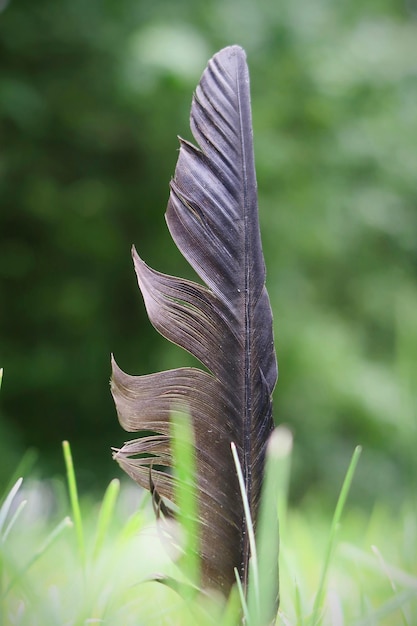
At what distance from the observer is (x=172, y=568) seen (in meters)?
1.24

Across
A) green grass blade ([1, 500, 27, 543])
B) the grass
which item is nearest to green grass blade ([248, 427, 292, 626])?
the grass

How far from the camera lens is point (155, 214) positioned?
12.4 feet

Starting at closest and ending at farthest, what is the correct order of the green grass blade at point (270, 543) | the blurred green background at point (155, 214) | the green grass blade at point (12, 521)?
the green grass blade at point (270, 543) < the green grass blade at point (12, 521) < the blurred green background at point (155, 214)

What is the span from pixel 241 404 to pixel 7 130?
3053 mm

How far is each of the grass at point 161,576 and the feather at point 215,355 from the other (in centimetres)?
5

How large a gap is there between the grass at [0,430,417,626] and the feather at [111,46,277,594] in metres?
0.05

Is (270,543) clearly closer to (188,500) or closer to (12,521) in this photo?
(188,500)

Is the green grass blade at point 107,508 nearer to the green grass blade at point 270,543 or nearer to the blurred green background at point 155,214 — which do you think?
the green grass blade at point 270,543

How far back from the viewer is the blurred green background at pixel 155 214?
132 inches

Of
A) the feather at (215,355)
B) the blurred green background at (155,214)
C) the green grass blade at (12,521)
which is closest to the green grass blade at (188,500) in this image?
the feather at (215,355)

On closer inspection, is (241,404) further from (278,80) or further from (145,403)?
(278,80)

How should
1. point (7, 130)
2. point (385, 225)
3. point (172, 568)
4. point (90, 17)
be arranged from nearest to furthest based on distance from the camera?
point (172, 568) → point (90, 17) → point (7, 130) → point (385, 225)

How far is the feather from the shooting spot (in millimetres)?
777

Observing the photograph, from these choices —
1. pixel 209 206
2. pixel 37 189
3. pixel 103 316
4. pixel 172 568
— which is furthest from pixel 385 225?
pixel 209 206
